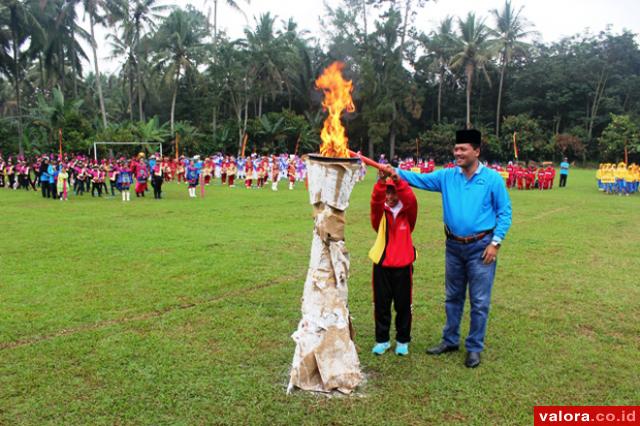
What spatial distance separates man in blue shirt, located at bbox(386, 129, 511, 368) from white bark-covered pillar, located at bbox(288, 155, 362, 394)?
790 millimetres

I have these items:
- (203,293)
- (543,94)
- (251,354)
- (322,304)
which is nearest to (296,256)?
(203,293)

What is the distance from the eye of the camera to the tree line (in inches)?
1401

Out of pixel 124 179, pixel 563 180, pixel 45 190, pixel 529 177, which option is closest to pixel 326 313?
pixel 124 179

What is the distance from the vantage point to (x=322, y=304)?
3934mm

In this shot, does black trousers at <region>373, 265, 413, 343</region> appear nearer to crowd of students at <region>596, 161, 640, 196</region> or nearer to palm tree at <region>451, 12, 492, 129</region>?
crowd of students at <region>596, 161, 640, 196</region>

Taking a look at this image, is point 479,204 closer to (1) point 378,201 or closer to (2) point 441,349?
(1) point 378,201

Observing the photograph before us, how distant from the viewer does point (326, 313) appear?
3934 millimetres

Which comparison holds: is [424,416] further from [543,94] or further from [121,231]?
[543,94]

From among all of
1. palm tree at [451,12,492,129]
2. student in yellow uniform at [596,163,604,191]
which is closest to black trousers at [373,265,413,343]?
student in yellow uniform at [596,163,604,191]

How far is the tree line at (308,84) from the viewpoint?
3559 centimetres

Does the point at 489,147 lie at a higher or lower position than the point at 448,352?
higher

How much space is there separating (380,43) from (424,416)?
44328mm

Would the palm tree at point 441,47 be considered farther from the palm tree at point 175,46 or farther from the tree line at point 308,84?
the palm tree at point 175,46

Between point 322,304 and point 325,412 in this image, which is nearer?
point 325,412
